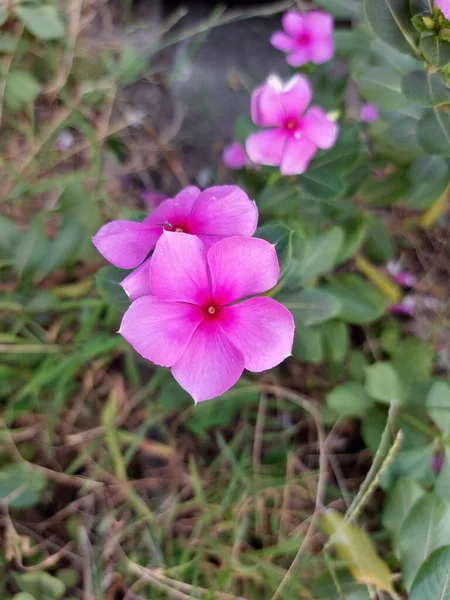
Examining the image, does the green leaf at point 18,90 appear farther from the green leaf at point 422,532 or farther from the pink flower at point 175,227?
the green leaf at point 422,532

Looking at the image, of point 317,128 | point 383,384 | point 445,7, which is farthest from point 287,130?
point 383,384

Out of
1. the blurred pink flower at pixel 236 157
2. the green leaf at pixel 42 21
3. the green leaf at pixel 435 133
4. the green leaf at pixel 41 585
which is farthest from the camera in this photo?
the green leaf at pixel 42 21

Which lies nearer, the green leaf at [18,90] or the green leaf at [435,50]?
the green leaf at [435,50]

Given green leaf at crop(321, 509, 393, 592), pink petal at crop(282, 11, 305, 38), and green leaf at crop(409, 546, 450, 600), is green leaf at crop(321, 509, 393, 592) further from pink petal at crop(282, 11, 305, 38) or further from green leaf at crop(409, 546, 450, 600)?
pink petal at crop(282, 11, 305, 38)

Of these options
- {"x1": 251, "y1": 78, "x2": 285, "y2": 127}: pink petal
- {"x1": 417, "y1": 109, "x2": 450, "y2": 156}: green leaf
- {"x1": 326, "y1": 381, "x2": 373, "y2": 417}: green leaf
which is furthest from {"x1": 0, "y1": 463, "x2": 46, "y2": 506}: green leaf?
{"x1": 417, "y1": 109, "x2": 450, "y2": 156}: green leaf

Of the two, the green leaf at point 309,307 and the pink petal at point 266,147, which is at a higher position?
the pink petal at point 266,147

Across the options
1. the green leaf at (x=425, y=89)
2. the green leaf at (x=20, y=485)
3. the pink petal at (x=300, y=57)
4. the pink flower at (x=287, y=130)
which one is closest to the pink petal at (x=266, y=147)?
the pink flower at (x=287, y=130)

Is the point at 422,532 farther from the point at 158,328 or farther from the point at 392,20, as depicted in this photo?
Answer: the point at 392,20
